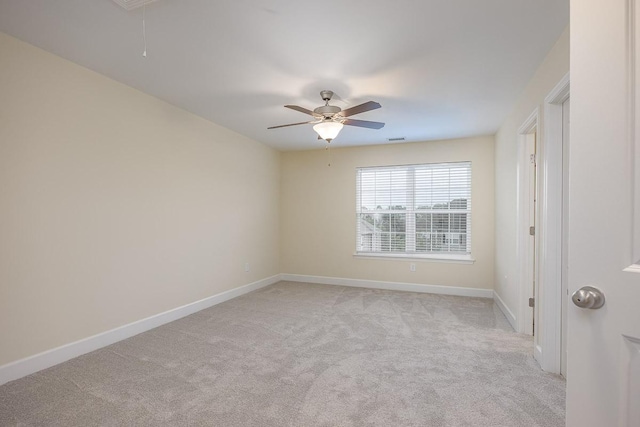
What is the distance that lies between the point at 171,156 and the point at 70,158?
3.42 feet

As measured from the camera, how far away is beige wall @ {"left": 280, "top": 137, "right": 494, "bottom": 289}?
4.60 metres

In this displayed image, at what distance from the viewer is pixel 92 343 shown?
2.66 metres

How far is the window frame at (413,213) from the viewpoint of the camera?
15.5ft

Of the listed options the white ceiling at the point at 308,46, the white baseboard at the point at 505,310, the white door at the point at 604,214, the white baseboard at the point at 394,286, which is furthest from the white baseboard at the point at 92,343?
the white baseboard at the point at 505,310

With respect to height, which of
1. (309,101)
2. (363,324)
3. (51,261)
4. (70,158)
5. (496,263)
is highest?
(309,101)

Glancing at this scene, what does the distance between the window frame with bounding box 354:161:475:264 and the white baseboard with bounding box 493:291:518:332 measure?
2.04 ft

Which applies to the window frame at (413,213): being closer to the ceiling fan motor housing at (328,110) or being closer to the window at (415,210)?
the window at (415,210)

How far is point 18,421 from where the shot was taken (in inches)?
68.8

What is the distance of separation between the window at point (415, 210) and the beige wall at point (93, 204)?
97.9 inches

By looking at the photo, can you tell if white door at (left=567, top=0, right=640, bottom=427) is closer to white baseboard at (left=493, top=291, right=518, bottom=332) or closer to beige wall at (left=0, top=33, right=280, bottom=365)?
white baseboard at (left=493, top=291, right=518, bottom=332)

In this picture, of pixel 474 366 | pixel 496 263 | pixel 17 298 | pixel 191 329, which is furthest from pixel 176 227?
pixel 496 263

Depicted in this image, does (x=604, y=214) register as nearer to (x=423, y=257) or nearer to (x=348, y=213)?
(x=423, y=257)

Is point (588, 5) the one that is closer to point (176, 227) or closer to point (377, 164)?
point (176, 227)

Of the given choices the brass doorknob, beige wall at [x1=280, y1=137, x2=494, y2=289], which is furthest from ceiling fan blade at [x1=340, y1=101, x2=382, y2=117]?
beige wall at [x1=280, y1=137, x2=494, y2=289]
